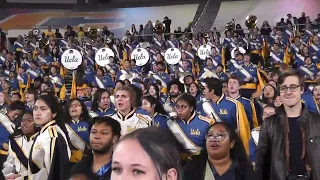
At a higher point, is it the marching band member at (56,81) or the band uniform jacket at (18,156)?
the marching band member at (56,81)

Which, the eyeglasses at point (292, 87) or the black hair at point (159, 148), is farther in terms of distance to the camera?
the eyeglasses at point (292, 87)

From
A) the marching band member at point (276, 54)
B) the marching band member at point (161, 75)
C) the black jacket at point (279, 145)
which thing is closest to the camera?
the black jacket at point (279, 145)

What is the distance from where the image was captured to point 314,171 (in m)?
3.65

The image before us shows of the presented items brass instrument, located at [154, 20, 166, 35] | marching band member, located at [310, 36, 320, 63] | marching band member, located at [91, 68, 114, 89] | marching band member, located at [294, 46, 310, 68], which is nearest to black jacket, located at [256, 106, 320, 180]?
marching band member, located at [91, 68, 114, 89]

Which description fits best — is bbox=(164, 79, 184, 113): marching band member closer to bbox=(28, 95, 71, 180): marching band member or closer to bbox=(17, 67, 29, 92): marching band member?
bbox=(28, 95, 71, 180): marching band member

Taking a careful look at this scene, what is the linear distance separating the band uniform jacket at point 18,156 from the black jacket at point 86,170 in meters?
0.85

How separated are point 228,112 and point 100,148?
369 cm

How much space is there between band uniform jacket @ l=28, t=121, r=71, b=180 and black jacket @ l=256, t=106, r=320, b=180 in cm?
156

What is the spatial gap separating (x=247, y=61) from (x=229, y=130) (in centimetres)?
1053

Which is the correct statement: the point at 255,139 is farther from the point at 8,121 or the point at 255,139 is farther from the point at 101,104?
the point at 8,121

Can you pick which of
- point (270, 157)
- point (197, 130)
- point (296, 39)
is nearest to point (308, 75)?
point (296, 39)

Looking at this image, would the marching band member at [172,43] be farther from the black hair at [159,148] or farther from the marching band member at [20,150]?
the black hair at [159,148]

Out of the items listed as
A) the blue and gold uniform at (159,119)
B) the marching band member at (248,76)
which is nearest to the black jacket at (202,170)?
the blue and gold uniform at (159,119)

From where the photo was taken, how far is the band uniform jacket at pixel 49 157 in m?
4.02
